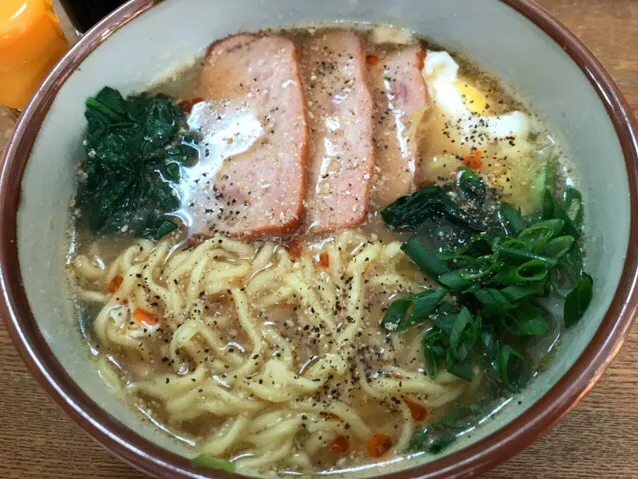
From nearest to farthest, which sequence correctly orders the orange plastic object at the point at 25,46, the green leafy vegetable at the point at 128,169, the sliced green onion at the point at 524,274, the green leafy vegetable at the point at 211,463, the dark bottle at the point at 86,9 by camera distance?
the green leafy vegetable at the point at 211,463, the sliced green onion at the point at 524,274, the orange plastic object at the point at 25,46, the green leafy vegetable at the point at 128,169, the dark bottle at the point at 86,9

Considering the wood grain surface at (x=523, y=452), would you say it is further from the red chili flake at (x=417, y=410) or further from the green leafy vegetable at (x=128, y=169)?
the green leafy vegetable at (x=128, y=169)

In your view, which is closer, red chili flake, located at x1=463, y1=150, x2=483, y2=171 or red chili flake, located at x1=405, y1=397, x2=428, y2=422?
red chili flake, located at x1=405, y1=397, x2=428, y2=422

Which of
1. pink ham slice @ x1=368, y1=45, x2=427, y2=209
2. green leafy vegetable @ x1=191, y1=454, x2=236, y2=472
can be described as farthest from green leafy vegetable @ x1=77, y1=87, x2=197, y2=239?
green leafy vegetable @ x1=191, y1=454, x2=236, y2=472

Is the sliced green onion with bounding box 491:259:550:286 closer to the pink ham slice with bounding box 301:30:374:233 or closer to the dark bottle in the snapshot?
the pink ham slice with bounding box 301:30:374:233

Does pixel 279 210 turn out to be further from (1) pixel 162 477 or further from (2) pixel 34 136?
(1) pixel 162 477

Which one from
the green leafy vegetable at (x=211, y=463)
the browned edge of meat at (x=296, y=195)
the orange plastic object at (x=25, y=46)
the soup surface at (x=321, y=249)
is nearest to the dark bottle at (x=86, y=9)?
the orange plastic object at (x=25, y=46)
